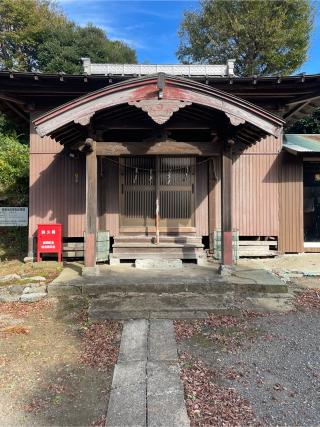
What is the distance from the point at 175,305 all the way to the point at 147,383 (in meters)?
2.17

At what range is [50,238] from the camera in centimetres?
834

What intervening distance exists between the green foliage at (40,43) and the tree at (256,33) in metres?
7.06

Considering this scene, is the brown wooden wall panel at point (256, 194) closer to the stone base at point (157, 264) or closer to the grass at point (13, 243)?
the stone base at point (157, 264)

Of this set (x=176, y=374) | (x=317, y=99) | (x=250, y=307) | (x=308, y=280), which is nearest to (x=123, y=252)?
(x=250, y=307)

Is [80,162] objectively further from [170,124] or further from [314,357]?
[314,357]

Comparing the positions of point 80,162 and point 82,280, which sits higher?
point 80,162

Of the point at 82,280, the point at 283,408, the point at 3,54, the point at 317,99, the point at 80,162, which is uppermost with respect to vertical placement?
the point at 3,54

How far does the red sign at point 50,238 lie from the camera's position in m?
8.33

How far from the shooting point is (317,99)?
28.8 feet

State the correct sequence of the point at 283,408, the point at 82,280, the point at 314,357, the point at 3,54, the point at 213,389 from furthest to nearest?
1. the point at 3,54
2. the point at 82,280
3. the point at 314,357
4. the point at 213,389
5. the point at 283,408

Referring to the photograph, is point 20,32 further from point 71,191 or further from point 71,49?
point 71,191

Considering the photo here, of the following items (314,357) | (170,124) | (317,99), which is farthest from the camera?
(317,99)

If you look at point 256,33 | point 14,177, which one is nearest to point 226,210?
point 14,177

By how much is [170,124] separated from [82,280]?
3.37 m
